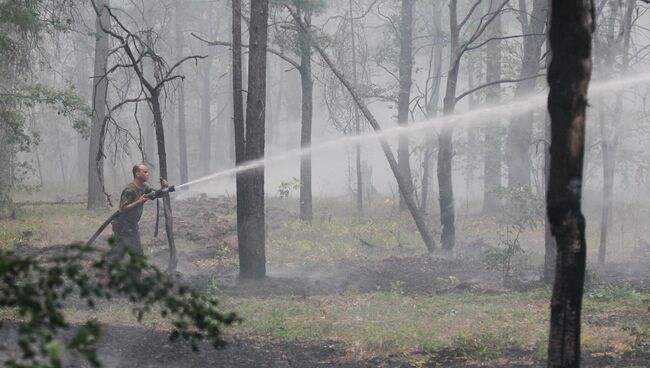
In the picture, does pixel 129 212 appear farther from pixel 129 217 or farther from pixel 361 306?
pixel 361 306

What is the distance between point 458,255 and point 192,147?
41.6 m

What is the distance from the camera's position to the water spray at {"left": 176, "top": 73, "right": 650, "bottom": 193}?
1271 cm

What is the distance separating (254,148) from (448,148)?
525cm

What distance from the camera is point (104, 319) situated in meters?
9.97

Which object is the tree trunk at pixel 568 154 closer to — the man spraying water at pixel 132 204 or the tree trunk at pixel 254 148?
the man spraying water at pixel 132 204

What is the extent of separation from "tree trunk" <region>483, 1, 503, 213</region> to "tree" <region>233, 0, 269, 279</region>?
41.7 feet

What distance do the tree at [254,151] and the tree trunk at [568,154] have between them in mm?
8516

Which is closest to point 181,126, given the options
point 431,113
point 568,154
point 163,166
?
point 431,113

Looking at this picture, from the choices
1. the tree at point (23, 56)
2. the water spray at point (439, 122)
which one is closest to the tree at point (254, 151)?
the water spray at point (439, 122)

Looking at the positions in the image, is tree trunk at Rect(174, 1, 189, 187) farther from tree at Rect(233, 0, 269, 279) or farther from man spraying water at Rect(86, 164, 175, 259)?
man spraying water at Rect(86, 164, 175, 259)

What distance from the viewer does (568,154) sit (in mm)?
4363

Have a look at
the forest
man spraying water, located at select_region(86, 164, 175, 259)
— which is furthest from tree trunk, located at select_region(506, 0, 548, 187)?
man spraying water, located at select_region(86, 164, 175, 259)

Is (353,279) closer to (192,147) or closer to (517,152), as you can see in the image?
(517,152)

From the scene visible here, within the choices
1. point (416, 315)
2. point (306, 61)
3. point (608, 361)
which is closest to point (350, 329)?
point (416, 315)
